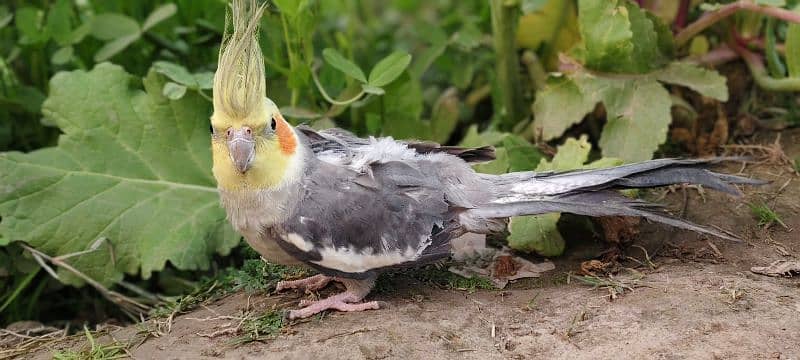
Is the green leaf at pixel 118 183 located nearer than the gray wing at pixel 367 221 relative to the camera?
No

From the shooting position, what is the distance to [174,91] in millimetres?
3893

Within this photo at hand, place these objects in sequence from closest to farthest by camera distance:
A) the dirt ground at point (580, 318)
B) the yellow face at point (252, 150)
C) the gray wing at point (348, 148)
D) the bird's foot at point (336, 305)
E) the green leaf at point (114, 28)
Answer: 1. the dirt ground at point (580, 318)
2. the yellow face at point (252, 150)
3. the bird's foot at point (336, 305)
4. the gray wing at point (348, 148)
5. the green leaf at point (114, 28)

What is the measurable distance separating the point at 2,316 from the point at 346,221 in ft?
7.45

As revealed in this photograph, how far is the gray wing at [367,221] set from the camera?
121 inches

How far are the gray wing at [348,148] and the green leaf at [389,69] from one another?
441mm

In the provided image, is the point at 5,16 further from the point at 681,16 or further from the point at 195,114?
the point at 681,16

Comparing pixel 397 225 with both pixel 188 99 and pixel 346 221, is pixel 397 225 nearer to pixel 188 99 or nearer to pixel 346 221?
pixel 346 221

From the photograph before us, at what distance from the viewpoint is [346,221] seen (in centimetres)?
310

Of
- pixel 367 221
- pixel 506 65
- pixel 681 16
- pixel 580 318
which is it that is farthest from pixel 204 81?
pixel 681 16

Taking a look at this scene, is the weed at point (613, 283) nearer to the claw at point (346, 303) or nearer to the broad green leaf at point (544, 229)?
the broad green leaf at point (544, 229)

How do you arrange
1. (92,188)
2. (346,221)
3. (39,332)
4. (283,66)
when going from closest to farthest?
(346,221) → (39,332) → (92,188) → (283,66)

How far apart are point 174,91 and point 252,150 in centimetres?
113

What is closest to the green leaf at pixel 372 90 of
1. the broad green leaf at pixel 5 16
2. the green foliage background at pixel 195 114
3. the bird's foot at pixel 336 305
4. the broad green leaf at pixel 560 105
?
the green foliage background at pixel 195 114

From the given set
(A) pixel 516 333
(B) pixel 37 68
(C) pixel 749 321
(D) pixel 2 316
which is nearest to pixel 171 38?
(B) pixel 37 68
